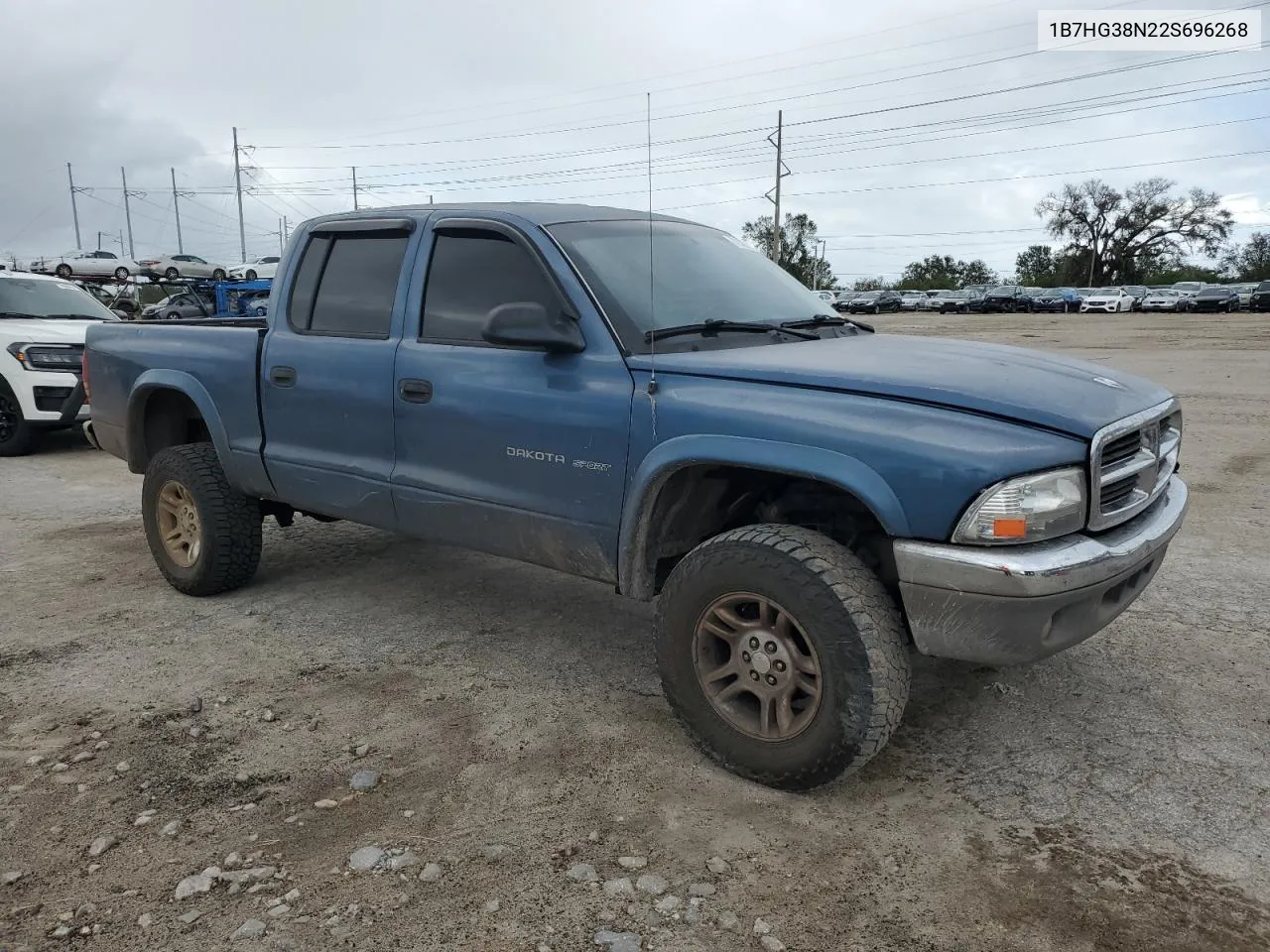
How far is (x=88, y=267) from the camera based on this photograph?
32.6m

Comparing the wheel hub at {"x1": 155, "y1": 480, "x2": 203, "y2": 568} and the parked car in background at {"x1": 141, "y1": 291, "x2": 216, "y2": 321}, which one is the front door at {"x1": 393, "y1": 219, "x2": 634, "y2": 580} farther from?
the parked car in background at {"x1": 141, "y1": 291, "x2": 216, "y2": 321}

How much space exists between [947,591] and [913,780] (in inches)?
30.3

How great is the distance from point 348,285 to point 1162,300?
4954 centimetres

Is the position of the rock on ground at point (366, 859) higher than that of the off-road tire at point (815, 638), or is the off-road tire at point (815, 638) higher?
the off-road tire at point (815, 638)

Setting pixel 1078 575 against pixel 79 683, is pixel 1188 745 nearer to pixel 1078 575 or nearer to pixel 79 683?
pixel 1078 575

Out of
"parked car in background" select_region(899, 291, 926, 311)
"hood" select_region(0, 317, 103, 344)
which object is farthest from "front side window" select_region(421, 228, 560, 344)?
"parked car in background" select_region(899, 291, 926, 311)

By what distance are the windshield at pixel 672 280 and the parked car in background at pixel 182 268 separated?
32.9m

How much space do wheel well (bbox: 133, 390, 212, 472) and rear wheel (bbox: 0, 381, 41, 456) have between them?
5.11 meters

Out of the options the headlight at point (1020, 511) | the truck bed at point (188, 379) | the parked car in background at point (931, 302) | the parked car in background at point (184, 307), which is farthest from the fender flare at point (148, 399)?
the parked car in background at point (931, 302)

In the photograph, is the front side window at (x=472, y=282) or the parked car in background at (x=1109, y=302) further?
the parked car in background at (x=1109, y=302)

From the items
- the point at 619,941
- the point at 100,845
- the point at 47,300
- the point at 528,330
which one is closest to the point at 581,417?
the point at 528,330

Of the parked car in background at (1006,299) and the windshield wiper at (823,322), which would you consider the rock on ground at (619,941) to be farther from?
the parked car in background at (1006,299)

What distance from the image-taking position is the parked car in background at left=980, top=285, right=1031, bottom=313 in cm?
4959

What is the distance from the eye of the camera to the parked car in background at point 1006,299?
49.6 meters
